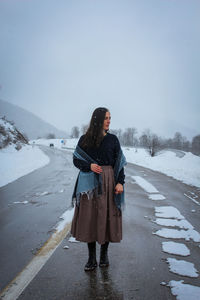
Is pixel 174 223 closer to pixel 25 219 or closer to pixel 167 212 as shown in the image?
pixel 167 212

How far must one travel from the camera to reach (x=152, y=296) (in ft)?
6.91

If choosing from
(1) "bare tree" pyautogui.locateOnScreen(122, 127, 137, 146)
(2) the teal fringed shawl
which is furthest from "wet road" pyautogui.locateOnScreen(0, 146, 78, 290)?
(1) "bare tree" pyautogui.locateOnScreen(122, 127, 137, 146)

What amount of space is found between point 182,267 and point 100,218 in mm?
1309

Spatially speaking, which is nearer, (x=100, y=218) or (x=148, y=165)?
(x=100, y=218)

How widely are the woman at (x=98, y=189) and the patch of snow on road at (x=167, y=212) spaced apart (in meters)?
2.59

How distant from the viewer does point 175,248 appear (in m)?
3.22

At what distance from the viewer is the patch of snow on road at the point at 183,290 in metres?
2.11

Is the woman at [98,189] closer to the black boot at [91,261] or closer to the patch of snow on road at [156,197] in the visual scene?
the black boot at [91,261]

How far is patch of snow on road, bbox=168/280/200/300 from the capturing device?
2.11 meters

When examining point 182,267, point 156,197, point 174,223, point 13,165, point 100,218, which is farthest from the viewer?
point 13,165

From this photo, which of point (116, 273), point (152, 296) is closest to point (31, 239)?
point (116, 273)

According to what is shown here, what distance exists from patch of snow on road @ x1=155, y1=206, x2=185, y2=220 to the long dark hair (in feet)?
10.2

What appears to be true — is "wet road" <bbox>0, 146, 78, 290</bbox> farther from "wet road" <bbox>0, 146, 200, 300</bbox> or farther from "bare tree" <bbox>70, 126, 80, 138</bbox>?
"bare tree" <bbox>70, 126, 80, 138</bbox>

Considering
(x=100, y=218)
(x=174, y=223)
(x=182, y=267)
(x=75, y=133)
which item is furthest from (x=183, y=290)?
(x=75, y=133)
